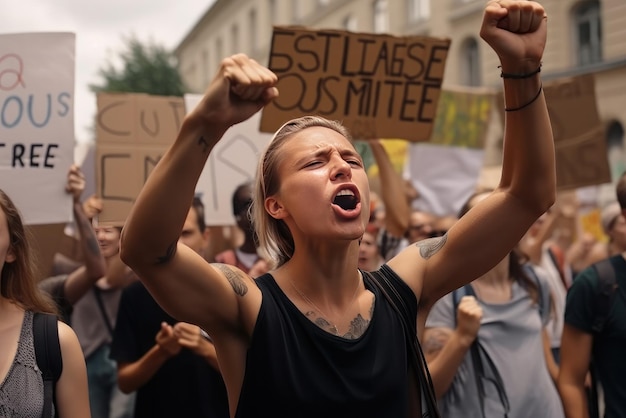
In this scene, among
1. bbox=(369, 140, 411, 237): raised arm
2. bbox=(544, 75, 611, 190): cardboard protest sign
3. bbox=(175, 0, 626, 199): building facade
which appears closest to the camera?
bbox=(369, 140, 411, 237): raised arm

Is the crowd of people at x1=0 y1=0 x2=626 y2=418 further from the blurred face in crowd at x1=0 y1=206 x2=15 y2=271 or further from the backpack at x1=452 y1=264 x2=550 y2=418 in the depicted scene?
the backpack at x1=452 y1=264 x2=550 y2=418

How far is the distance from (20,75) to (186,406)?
6.34 ft

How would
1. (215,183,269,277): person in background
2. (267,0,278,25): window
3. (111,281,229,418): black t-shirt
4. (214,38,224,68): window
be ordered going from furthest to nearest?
(214,38,224,68): window, (267,0,278,25): window, (215,183,269,277): person in background, (111,281,229,418): black t-shirt

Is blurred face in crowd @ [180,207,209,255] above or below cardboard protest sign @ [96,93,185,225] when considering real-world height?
below

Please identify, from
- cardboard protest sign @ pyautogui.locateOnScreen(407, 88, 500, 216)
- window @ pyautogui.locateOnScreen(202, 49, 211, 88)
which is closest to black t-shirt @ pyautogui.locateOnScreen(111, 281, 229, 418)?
cardboard protest sign @ pyautogui.locateOnScreen(407, 88, 500, 216)

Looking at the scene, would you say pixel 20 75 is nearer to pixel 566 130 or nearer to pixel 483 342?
pixel 483 342

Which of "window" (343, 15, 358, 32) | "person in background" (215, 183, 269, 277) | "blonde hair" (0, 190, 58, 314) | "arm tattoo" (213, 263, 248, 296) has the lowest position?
"person in background" (215, 183, 269, 277)

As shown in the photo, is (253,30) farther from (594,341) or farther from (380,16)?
(594,341)

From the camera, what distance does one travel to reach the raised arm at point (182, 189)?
5.72 feet

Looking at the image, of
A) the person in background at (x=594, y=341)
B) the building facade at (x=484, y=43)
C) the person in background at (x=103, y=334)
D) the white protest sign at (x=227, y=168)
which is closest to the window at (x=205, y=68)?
the building facade at (x=484, y=43)

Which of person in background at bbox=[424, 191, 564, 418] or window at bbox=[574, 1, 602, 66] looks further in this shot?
window at bbox=[574, 1, 602, 66]

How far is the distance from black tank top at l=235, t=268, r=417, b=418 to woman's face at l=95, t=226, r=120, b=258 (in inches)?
112

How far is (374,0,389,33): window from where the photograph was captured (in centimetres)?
2892

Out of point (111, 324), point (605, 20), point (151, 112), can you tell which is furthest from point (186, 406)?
point (605, 20)
